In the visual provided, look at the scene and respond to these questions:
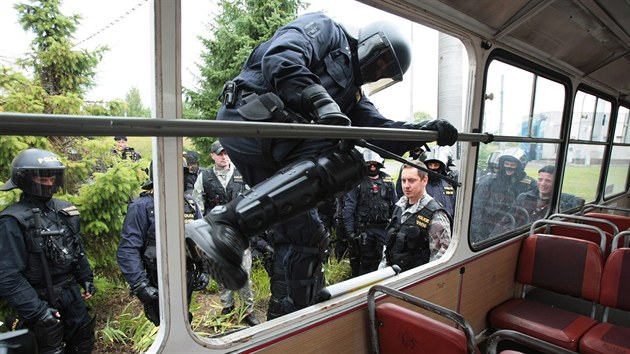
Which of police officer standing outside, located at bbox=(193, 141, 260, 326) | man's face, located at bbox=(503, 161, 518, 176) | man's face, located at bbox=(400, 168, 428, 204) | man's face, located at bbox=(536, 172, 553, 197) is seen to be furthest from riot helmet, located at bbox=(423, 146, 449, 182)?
police officer standing outside, located at bbox=(193, 141, 260, 326)

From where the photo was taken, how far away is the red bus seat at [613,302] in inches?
87.3

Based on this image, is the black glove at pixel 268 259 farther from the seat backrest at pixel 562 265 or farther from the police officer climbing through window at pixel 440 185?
the seat backrest at pixel 562 265

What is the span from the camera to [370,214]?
14.4 ft

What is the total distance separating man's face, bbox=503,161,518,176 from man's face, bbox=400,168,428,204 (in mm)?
659

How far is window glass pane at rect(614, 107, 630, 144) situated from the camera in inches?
197

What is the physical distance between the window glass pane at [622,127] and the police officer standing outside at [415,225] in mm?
3929

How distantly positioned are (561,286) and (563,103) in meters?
1.90

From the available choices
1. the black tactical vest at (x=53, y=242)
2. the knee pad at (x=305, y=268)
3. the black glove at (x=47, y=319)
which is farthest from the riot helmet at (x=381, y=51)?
the black glove at (x=47, y=319)

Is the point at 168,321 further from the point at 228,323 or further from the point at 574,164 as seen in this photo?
the point at 574,164

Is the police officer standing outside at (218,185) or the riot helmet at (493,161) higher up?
the riot helmet at (493,161)

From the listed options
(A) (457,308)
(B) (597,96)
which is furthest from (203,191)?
(B) (597,96)

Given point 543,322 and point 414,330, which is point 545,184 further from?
point 414,330

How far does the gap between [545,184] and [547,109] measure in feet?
2.90

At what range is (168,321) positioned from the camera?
3.80ft
